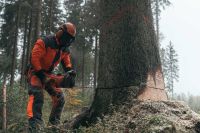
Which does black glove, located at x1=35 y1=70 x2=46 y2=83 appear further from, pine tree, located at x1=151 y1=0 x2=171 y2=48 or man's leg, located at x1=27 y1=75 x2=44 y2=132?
pine tree, located at x1=151 y1=0 x2=171 y2=48

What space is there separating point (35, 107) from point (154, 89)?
2196mm

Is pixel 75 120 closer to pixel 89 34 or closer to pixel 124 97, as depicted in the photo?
pixel 124 97

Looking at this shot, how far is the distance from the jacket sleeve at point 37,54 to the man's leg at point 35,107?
0.42 metres

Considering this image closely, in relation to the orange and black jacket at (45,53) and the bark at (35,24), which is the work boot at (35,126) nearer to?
the orange and black jacket at (45,53)

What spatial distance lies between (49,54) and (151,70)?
192 centimetres

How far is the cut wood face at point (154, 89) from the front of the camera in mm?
8083

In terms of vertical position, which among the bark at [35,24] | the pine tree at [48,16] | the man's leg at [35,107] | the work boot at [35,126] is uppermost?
the pine tree at [48,16]

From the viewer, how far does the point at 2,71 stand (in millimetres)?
38375

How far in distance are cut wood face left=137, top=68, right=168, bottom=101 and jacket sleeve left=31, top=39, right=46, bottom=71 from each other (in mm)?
1879

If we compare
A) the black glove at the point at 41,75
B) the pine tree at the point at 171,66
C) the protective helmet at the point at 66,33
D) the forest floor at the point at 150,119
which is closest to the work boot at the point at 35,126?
the forest floor at the point at 150,119

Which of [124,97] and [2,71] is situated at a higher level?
[2,71]

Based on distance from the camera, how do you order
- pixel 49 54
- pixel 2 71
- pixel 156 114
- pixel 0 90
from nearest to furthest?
pixel 156 114, pixel 49 54, pixel 0 90, pixel 2 71

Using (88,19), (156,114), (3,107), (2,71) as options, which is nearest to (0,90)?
(3,107)

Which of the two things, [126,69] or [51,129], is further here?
[126,69]
